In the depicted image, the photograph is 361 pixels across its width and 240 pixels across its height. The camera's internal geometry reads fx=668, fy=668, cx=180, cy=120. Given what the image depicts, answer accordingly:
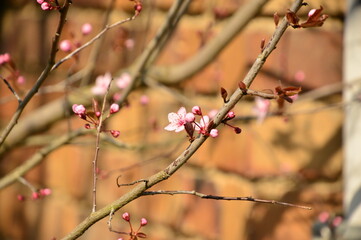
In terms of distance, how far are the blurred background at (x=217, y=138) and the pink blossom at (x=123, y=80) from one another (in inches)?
2.5

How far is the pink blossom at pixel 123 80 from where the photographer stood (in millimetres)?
1179

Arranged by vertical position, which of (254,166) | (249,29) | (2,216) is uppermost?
(249,29)

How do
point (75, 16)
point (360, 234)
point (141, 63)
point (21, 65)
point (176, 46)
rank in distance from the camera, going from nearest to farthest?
point (360, 234) < point (141, 63) < point (176, 46) < point (75, 16) < point (21, 65)

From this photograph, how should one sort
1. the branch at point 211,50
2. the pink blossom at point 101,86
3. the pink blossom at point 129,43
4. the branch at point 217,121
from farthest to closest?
the pink blossom at point 129,43, the pink blossom at point 101,86, the branch at point 211,50, the branch at point 217,121

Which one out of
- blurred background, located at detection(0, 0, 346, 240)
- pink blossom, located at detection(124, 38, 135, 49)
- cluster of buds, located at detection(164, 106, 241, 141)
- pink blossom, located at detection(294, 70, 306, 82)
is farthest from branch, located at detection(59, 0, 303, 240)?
pink blossom, located at detection(124, 38, 135, 49)

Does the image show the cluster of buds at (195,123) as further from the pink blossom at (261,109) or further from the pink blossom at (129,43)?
the pink blossom at (129,43)

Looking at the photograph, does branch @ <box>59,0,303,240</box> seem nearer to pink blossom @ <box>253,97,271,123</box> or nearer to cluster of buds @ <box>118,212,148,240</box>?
cluster of buds @ <box>118,212,148,240</box>

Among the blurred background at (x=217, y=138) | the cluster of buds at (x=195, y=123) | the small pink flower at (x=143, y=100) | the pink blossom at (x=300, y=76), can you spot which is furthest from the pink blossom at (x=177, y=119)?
the small pink flower at (x=143, y=100)

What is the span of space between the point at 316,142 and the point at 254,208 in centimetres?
15

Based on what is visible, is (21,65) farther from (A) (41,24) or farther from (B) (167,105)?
(B) (167,105)

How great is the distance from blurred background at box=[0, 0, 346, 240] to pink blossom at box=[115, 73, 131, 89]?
64 millimetres

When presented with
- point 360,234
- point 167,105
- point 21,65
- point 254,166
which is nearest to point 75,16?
point 21,65

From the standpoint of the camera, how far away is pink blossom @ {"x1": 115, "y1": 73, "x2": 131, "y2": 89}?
3.87ft

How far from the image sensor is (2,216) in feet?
5.53
